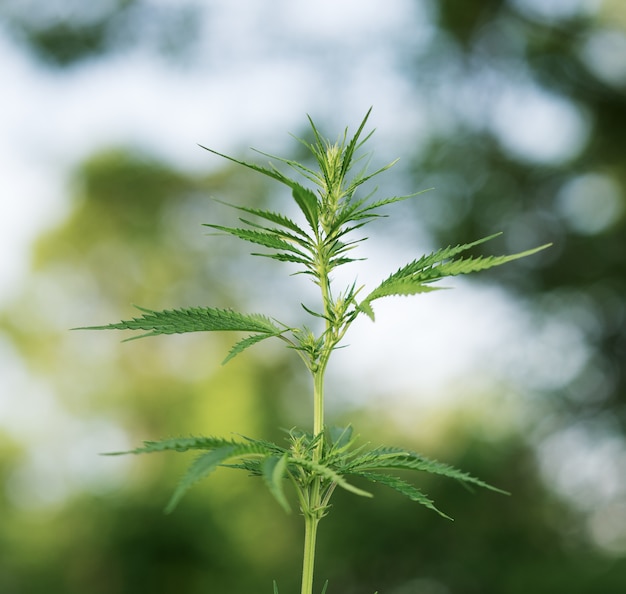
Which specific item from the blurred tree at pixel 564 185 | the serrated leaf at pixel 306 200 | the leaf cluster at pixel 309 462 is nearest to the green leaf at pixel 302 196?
the serrated leaf at pixel 306 200

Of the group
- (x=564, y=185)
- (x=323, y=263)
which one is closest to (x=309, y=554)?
(x=323, y=263)

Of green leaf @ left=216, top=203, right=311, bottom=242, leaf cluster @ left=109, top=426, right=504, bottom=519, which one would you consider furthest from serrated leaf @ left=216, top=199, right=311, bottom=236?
leaf cluster @ left=109, top=426, right=504, bottom=519

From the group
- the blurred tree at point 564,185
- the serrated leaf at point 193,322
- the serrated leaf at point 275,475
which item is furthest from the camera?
the blurred tree at point 564,185

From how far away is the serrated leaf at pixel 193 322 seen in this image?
41 cm

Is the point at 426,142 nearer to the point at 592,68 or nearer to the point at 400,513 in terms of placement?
the point at 592,68

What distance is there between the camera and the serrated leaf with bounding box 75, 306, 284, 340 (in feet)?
1.35

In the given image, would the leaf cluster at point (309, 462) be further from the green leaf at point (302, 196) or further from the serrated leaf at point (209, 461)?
the green leaf at point (302, 196)

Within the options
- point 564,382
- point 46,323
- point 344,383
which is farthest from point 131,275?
point 564,382

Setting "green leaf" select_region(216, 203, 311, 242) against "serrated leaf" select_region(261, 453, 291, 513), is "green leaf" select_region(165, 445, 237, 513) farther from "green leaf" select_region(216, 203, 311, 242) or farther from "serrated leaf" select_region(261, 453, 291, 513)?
"green leaf" select_region(216, 203, 311, 242)

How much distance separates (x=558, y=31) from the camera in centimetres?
555

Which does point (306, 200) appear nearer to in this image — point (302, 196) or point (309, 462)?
point (302, 196)

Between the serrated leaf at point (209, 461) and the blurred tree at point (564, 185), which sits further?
the blurred tree at point (564, 185)

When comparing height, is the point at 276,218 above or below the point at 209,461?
above

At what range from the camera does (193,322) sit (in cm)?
42
